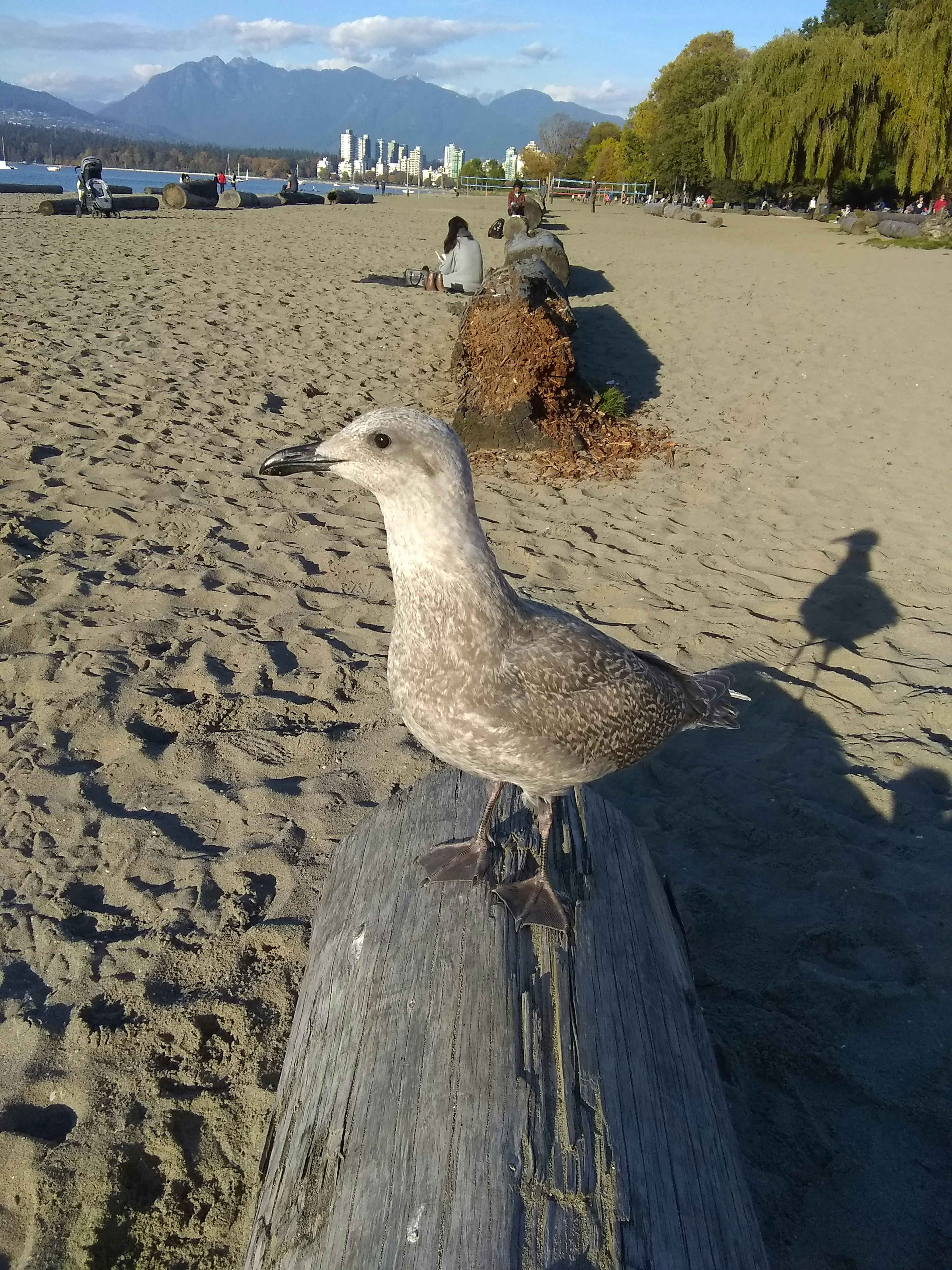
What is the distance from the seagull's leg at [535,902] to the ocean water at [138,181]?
36.7 metres

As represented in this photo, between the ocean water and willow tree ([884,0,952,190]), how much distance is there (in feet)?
92.9

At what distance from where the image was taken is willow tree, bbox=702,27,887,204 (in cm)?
3047

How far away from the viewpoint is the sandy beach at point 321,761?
2.48 meters

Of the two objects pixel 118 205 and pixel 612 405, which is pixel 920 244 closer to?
pixel 612 405

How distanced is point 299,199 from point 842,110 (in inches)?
973

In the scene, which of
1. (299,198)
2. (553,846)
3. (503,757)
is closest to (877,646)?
(553,846)

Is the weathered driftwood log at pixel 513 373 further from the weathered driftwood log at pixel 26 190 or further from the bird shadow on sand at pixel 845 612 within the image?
the weathered driftwood log at pixel 26 190

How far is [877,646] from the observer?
5.41 metres

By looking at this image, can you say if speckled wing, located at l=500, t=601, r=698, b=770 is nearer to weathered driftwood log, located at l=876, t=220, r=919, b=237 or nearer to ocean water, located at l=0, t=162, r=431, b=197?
weathered driftwood log, located at l=876, t=220, r=919, b=237

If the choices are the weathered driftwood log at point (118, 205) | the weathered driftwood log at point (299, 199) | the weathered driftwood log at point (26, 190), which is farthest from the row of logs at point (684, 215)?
the weathered driftwood log at point (26, 190)

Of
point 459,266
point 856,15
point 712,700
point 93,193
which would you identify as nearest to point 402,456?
point 712,700

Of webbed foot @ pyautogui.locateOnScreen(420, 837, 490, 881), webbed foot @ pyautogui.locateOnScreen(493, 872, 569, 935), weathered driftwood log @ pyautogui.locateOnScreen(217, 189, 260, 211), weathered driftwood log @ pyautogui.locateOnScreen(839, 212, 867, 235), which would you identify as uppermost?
weathered driftwood log @ pyautogui.locateOnScreen(839, 212, 867, 235)

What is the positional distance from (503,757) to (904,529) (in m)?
6.21

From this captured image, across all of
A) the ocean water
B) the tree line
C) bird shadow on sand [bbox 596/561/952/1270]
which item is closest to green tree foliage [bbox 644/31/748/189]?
the tree line
